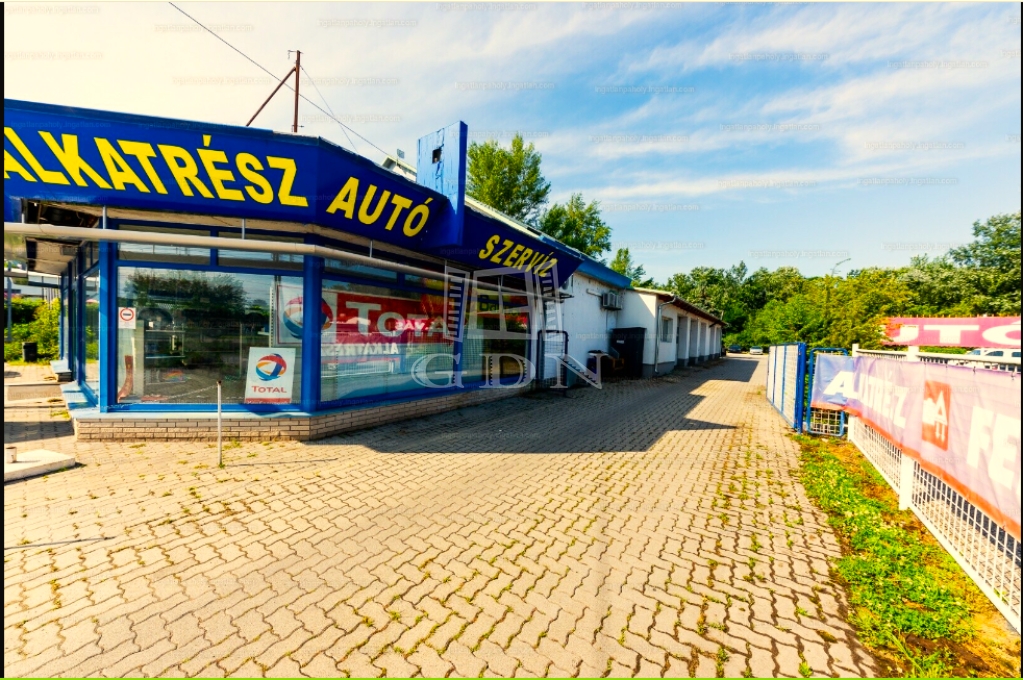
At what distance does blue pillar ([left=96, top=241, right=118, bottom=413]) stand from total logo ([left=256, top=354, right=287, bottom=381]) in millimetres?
2035

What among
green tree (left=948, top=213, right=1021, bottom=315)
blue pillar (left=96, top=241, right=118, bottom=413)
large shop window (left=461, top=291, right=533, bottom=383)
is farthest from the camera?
green tree (left=948, top=213, right=1021, bottom=315)

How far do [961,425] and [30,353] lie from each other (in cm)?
2540

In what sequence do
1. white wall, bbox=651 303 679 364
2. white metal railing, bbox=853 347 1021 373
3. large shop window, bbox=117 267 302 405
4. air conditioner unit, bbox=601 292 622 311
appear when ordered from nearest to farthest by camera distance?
white metal railing, bbox=853 347 1021 373 → large shop window, bbox=117 267 302 405 → air conditioner unit, bbox=601 292 622 311 → white wall, bbox=651 303 679 364

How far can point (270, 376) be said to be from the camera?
722cm

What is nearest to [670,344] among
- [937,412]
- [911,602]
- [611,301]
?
[611,301]

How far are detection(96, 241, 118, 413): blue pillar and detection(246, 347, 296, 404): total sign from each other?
6.18 feet

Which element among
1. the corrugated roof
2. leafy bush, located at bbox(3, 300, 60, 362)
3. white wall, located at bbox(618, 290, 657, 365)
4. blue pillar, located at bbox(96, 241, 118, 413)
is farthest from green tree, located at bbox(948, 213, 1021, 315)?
leafy bush, located at bbox(3, 300, 60, 362)

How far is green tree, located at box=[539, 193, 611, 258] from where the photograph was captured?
3183 centimetres

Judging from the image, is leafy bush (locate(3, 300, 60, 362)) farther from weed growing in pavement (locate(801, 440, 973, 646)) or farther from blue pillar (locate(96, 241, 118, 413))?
weed growing in pavement (locate(801, 440, 973, 646))

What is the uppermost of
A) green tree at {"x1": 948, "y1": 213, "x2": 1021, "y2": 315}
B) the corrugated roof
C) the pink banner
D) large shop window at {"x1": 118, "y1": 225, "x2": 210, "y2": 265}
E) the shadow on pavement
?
green tree at {"x1": 948, "y1": 213, "x2": 1021, "y2": 315}

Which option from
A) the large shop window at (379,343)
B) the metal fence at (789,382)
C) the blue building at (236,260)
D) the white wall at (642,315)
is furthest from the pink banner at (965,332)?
the blue building at (236,260)

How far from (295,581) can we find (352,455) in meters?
3.15

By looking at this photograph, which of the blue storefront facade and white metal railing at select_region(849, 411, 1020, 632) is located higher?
the blue storefront facade

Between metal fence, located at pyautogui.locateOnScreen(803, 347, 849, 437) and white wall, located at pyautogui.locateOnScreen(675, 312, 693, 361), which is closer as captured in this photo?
metal fence, located at pyautogui.locateOnScreen(803, 347, 849, 437)
